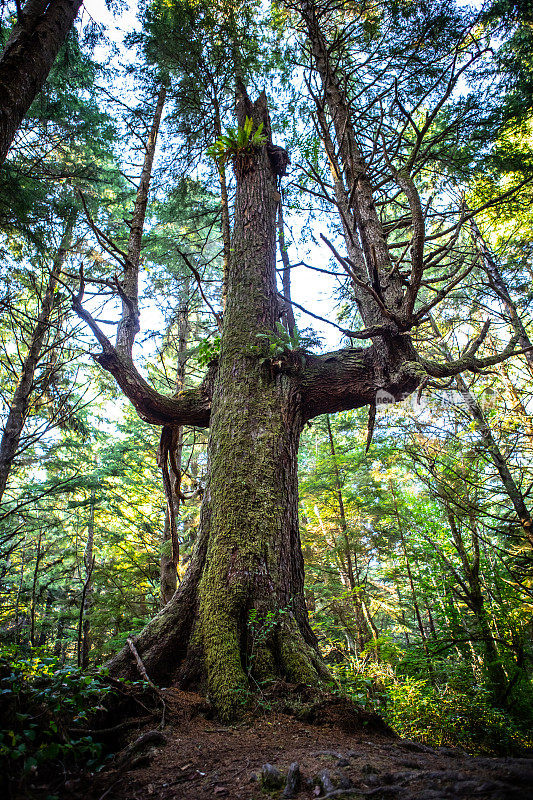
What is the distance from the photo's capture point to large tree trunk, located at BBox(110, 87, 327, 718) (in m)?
2.43

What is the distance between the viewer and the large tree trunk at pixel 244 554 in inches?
95.8

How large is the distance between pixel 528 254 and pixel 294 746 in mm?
8804

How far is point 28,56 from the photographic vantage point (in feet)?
12.2

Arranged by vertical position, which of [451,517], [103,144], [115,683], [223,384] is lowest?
[115,683]

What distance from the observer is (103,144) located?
9.38m

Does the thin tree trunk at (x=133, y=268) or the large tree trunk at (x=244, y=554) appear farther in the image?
the thin tree trunk at (x=133, y=268)

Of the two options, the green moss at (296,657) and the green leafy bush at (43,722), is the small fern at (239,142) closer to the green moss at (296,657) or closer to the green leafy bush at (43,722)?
the green moss at (296,657)

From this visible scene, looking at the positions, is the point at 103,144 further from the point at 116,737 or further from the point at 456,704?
the point at 456,704

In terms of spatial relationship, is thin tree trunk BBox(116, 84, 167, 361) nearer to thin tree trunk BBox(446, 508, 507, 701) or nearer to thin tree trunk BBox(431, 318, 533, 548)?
thin tree trunk BBox(431, 318, 533, 548)

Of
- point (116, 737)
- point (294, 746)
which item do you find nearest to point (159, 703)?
point (116, 737)

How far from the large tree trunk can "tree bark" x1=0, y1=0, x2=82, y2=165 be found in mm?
2787

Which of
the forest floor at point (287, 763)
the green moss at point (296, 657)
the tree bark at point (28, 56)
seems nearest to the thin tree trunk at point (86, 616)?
the forest floor at point (287, 763)

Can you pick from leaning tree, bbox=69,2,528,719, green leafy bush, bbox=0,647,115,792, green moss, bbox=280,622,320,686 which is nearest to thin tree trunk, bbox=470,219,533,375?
leaning tree, bbox=69,2,528,719

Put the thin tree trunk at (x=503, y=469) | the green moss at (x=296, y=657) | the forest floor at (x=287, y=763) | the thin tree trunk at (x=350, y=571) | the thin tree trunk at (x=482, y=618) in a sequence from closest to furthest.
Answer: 1. the forest floor at (x=287, y=763)
2. the green moss at (x=296, y=657)
3. the thin tree trunk at (x=482, y=618)
4. the thin tree trunk at (x=503, y=469)
5. the thin tree trunk at (x=350, y=571)
